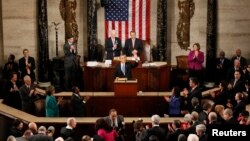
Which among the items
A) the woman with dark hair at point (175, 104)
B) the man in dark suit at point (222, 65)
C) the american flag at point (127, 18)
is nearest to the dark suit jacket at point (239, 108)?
the woman with dark hair at point (175, 104)

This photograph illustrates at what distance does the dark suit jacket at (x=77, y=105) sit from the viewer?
1594cm

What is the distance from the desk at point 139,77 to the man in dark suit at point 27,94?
12.0 feet

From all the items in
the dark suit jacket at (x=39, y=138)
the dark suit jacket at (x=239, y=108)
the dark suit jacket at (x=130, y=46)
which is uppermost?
the dark suit jacket at (x=130, y=46)

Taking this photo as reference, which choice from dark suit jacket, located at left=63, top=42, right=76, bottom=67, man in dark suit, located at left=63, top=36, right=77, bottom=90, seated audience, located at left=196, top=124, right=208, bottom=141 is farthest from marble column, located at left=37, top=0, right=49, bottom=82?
seated audience, located at left=196, top=124, right=208, bottom=141

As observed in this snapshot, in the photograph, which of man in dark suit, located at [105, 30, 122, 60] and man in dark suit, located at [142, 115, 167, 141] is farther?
man in dark suit, located at [105, 30, 122, 60]

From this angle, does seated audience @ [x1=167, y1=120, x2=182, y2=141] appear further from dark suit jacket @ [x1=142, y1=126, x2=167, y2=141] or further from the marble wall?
the marble wall

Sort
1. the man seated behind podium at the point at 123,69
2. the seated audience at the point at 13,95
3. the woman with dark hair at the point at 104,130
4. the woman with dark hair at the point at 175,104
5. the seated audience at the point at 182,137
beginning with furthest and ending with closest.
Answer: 1. the man seated behind podium at the point at 123,69
2. the seated audience at the point at 13,95
3. the woman with dark hair at the point at 175,104
4. the woman with dark hair at the point at 104,130
5. the seated audience at the point at 182,137

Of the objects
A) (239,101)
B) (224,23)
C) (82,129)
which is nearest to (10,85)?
(82,129)

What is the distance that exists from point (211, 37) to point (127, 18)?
3.03 m

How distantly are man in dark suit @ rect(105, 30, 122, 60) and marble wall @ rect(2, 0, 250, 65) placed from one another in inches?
50.0

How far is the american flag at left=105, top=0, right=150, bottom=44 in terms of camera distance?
2142 centimetres

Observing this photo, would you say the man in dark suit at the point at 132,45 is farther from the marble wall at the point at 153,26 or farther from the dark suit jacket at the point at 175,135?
the dark suit jacket at the point at 175,135

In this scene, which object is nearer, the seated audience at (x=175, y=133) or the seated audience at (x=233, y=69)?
the seated audience at (x=175, y=133)

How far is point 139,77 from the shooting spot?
19.8m
